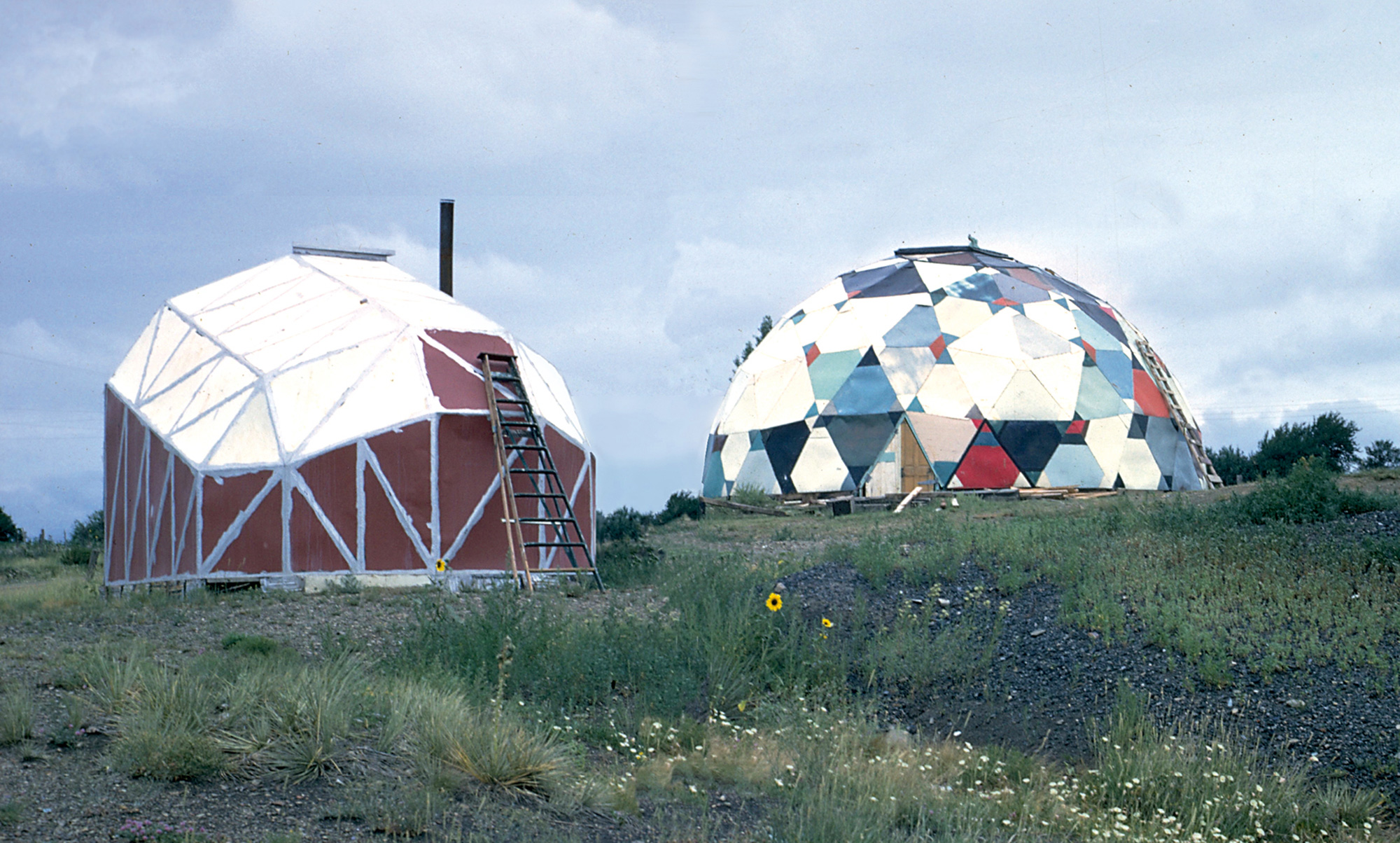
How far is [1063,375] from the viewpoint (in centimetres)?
2569

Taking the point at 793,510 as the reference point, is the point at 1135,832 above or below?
below

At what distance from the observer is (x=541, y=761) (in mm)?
5738

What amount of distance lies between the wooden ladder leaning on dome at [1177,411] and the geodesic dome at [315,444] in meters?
15.9

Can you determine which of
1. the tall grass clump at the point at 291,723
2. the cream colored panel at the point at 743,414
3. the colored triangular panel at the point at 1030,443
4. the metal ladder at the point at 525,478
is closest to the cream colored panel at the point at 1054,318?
the colored triangular panel at the point at 1030,443

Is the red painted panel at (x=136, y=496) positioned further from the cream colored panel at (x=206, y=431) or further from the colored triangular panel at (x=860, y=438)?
the colored triangular panel at (x=860, y=438)

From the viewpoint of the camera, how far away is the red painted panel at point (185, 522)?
15531 mm

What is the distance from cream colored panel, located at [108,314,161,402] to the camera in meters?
18.0

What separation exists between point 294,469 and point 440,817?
11.0m

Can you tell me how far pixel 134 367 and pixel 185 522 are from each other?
4181 mm

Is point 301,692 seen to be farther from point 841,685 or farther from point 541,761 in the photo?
point 841,685

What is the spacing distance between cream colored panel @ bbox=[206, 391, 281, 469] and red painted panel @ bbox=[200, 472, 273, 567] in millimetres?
213

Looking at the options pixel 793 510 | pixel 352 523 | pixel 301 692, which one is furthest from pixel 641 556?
pixel 301 692

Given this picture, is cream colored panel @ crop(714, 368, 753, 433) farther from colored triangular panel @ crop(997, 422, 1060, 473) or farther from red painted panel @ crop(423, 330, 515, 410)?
red painted panel @ crop(423, 330, 515, 410)

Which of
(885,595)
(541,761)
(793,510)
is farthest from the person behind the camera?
(793,510)
